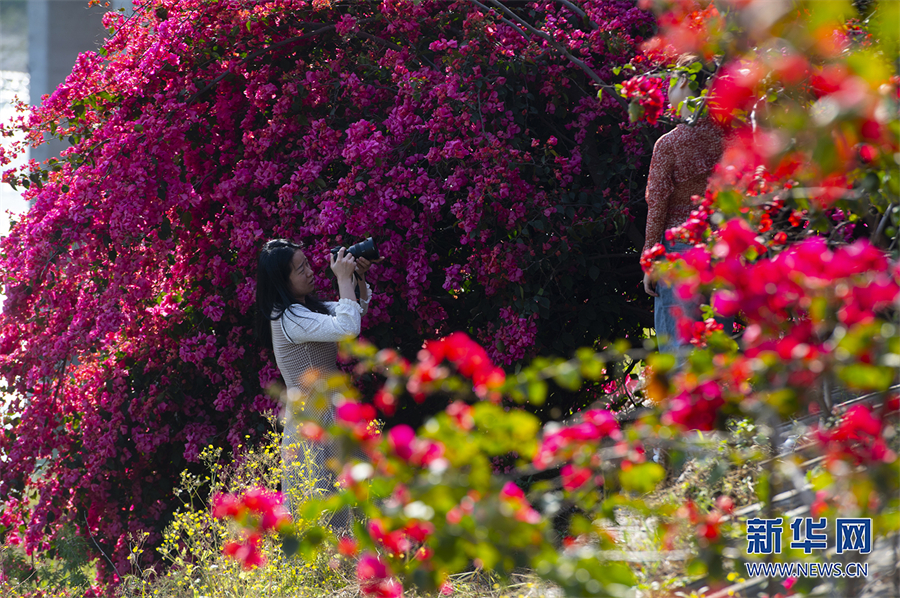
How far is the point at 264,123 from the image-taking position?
4004mm

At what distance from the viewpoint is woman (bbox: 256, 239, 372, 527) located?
309 centimetres

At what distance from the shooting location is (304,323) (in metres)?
3.12

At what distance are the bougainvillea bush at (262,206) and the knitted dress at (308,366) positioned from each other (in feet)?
1.39

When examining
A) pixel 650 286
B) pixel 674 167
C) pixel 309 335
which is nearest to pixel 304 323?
pixel 309 335

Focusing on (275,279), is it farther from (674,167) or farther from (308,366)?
(674,167)

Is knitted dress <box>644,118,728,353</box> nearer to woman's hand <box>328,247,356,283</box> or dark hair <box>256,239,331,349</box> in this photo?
woman's hand <box>328,247,356,283</box>

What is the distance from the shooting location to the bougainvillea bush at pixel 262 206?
10.9ft

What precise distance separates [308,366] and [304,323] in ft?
0.66

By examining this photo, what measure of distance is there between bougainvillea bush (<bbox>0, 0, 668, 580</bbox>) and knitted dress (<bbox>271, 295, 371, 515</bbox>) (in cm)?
42

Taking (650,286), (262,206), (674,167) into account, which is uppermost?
(262,206)

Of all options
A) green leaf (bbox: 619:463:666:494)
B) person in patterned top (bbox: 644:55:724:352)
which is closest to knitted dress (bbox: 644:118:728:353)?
person in patterned top (bbox: 644:55:724:352)

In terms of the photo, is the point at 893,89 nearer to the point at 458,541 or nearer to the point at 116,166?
the point at 458,541

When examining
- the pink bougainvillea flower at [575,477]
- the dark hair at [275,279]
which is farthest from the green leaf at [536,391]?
the dark hair at [275,279]

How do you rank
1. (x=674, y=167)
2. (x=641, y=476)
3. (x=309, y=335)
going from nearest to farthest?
(x=641, y=476), (x=674, y=167), (x=309, y=335)
